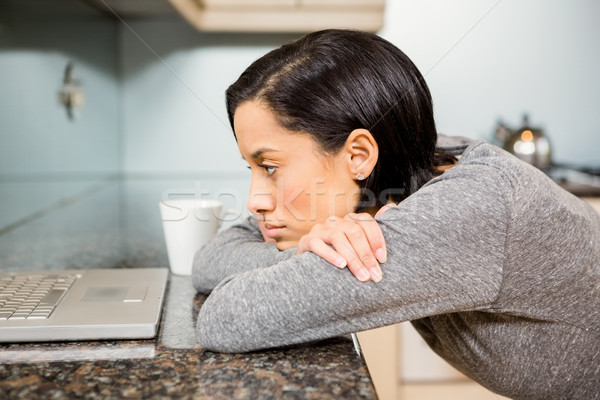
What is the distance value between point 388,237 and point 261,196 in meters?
0.27

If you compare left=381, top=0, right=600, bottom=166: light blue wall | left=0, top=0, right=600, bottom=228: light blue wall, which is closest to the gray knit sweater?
left=0, top=0, right=600, bottom=228: light blue wall

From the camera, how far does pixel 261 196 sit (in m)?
0.83

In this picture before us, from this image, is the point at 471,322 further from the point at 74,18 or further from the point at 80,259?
the point at 74,18

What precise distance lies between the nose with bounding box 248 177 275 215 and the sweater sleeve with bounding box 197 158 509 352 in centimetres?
20

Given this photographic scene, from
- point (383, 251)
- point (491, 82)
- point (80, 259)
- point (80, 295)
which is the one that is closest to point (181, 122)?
point (491, 82)

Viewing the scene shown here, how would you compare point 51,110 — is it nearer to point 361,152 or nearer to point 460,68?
point 361,152

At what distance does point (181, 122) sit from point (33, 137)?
1.03 meters

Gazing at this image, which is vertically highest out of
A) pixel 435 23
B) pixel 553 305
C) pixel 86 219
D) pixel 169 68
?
pixel 435 23

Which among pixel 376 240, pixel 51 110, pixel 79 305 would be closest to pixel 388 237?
pixel 376 240

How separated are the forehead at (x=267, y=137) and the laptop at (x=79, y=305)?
0.77 ft

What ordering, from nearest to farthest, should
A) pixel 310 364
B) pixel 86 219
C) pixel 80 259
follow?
pixel 310 364 < pixel 80 259 < pixel 86 219

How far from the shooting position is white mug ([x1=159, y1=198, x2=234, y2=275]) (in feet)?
3.21

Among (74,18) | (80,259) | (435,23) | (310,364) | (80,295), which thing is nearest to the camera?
(310,364)

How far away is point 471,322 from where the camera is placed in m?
0.80
